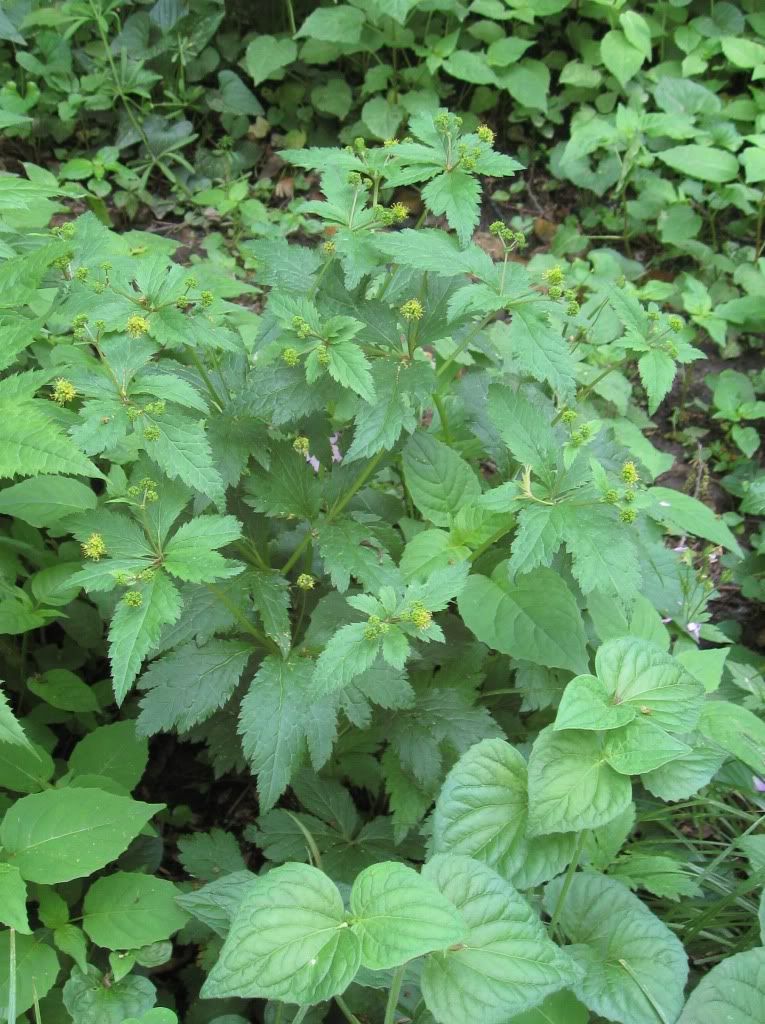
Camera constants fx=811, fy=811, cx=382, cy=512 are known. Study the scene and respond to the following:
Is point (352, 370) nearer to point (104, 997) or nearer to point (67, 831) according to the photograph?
point (67, 831)

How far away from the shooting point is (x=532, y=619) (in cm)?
175

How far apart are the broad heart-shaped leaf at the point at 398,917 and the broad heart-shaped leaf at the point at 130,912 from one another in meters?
0.56

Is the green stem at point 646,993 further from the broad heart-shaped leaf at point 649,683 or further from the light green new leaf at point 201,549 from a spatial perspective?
the light green new leaf at point 201,549

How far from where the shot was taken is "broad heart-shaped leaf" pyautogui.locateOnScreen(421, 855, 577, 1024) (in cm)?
123

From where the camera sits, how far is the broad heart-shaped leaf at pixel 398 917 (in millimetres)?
1171

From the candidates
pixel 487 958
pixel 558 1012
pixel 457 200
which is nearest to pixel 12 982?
pixel 487 958

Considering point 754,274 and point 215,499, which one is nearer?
point 215,499

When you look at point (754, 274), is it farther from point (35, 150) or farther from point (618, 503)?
point (35, 150)

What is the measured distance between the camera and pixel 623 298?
1.82 meters

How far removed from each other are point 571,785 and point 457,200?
1131 millimetres

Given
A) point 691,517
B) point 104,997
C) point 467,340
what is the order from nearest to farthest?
point 104,997
point 467,340
point 691,517

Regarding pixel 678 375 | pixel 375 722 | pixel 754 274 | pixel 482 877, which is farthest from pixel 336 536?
pixel 754 274

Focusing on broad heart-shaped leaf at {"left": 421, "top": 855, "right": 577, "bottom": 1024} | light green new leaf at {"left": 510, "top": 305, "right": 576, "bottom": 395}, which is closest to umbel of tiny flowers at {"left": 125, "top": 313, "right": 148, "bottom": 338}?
light green new leaf at {"left": 510, "top": 305, "right": 576, "bottom": 395}

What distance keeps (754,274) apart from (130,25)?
11.4 feet
